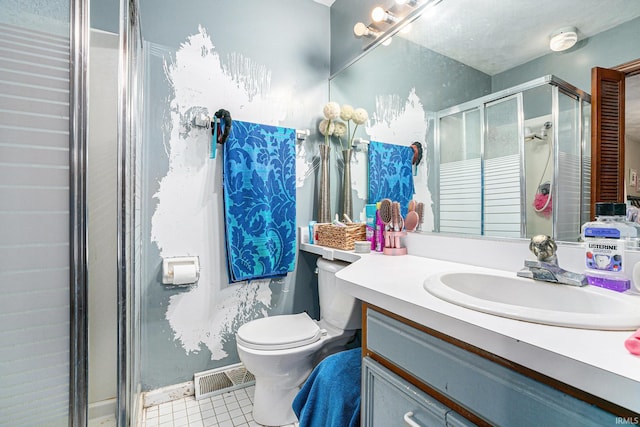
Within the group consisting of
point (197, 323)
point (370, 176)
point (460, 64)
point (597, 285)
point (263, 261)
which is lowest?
point (197, 323)

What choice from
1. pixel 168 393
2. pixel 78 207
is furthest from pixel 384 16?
pixel 168 393

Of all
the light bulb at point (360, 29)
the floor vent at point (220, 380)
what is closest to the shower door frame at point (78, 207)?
the floor vent at point (220, 380)

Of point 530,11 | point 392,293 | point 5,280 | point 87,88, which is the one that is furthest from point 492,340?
point 530,11

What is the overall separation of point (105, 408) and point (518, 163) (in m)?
1.57

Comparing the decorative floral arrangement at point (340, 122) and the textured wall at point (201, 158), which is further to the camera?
the decorative floral arrangement at point (340, 122)

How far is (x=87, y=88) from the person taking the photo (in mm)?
629

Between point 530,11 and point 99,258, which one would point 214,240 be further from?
point 530,11

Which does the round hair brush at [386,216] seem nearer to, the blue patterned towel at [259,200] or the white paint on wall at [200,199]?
the blue patterned towel at [259,200]

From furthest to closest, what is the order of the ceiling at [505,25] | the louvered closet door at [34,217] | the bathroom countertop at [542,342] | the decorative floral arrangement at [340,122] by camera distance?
the decorative floral arrangement at [340,122] → the ceiling at [505,25] → the louvered closet door at [34,217] → the bathroom countertop at [542,342]

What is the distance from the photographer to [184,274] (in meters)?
1.57

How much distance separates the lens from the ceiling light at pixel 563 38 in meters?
0.92

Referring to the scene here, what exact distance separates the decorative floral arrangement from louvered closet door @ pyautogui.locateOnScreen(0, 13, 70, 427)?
4.95ft

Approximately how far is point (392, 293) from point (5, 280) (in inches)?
30.0

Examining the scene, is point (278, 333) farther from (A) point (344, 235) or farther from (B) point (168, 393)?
(B) point (168, 393)
